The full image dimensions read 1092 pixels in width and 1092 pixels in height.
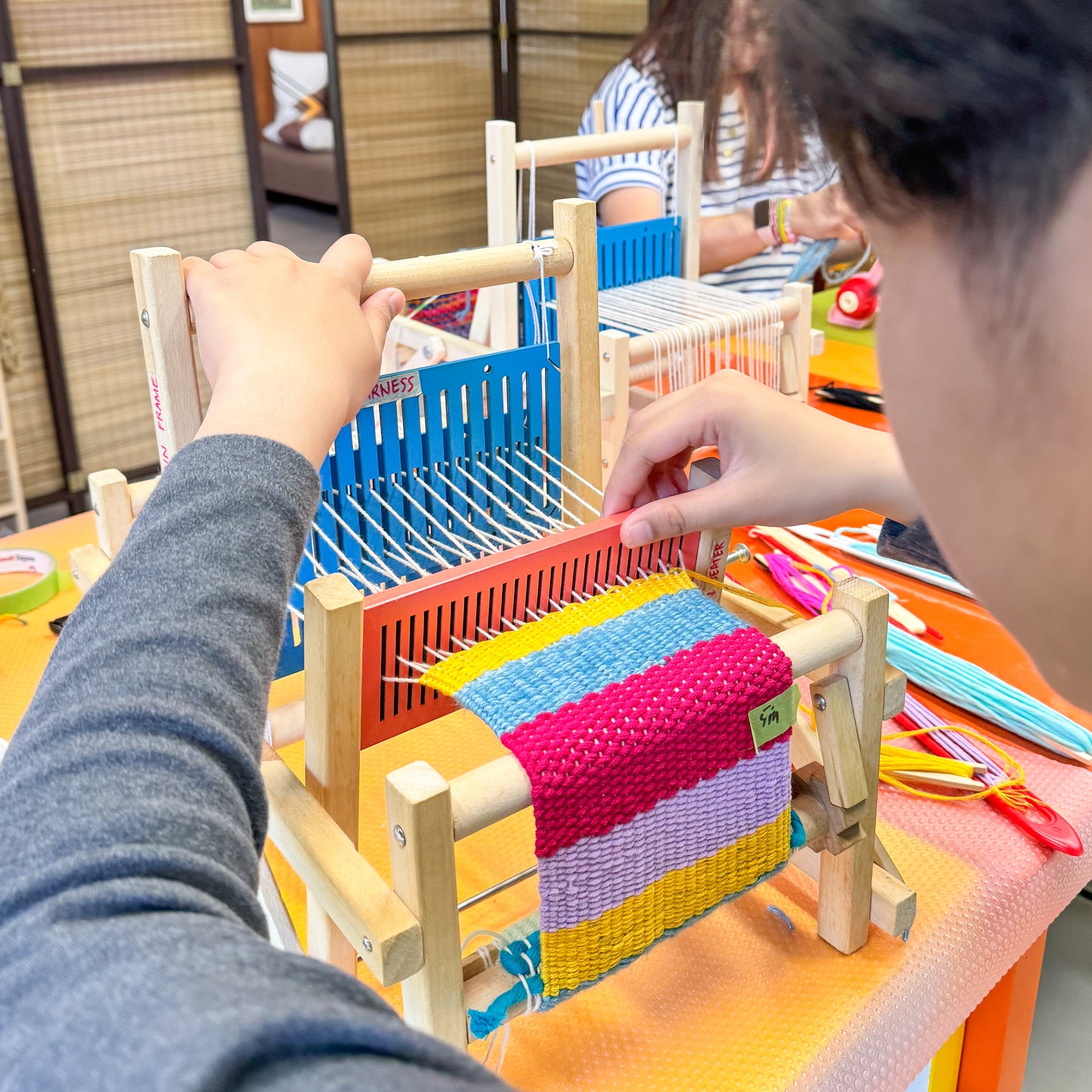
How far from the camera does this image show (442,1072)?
0.89 feet

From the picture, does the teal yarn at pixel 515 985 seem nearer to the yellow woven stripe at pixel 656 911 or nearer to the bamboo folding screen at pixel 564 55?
the yellow woven stripe at pixel 656 911

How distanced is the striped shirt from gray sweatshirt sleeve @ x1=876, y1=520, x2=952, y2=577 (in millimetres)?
957

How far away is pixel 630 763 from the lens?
1.85ft

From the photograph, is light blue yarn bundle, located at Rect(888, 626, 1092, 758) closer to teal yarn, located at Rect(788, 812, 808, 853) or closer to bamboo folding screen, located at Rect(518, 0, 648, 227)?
teal yarn, located at Rect(788, 812, 808, 853)

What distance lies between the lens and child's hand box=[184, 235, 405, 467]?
47 centimetres

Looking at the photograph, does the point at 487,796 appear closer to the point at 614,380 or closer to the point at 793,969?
the point at 793,969

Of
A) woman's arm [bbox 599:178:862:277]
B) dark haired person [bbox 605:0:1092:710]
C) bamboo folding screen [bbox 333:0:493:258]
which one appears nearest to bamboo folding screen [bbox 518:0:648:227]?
bamboo folding screen [bbox 333:0:493:258]

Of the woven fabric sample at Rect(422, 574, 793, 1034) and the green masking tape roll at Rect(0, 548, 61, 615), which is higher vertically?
the woven fabric sample at Rect(422, 574, 793, 1034)

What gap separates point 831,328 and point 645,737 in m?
1.45

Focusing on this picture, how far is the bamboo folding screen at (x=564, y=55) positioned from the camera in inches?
124

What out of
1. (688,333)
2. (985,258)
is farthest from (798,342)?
(985,258)

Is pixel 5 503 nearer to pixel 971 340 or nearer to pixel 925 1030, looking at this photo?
pixel 925 1030

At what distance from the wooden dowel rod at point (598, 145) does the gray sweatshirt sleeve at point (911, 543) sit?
2.45 feet

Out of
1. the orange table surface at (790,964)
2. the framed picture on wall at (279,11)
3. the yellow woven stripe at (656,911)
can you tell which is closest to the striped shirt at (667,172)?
the orange table surface at (790,964)
